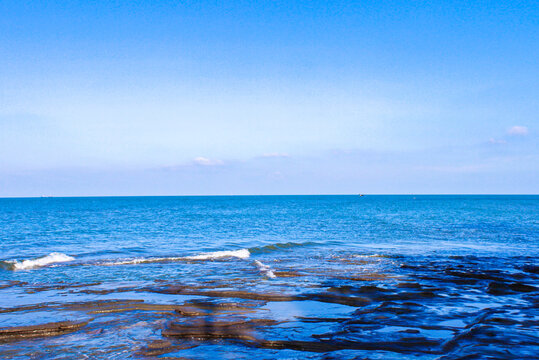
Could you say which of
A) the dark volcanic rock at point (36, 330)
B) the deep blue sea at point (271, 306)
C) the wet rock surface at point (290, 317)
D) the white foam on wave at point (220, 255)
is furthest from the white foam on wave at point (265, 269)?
the dark volcanic rock at point (36, 330)

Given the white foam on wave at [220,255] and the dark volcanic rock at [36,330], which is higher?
the dark volcanic rock at [36,330]

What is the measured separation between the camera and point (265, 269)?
73.7ft

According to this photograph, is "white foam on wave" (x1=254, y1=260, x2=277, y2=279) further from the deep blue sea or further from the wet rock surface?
the wet rock surface

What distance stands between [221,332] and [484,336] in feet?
22.2

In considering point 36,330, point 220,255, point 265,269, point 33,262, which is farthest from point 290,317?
point 33,262

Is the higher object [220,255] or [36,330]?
[36,330]

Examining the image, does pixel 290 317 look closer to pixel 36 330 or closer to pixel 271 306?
pixel 271 306

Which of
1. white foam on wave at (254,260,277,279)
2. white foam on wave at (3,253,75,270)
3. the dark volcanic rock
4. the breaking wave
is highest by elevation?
Result: the dark volcanic rock

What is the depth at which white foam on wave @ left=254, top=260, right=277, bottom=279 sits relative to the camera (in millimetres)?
20422

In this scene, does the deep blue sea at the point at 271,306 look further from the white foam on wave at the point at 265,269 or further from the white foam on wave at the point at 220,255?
the white foam on wave at the point at 220,255

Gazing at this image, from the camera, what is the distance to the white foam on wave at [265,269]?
2042 cm

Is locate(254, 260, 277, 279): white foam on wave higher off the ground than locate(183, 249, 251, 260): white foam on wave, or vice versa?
locate(254, 260, 277, 279): white foam on wave

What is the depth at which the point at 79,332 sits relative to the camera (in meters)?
11.5

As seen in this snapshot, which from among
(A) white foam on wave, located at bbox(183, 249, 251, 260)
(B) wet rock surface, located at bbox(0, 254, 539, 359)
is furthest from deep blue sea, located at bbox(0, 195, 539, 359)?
(A) white foam on wave, located at bbox(183, 249, 251, 260)
